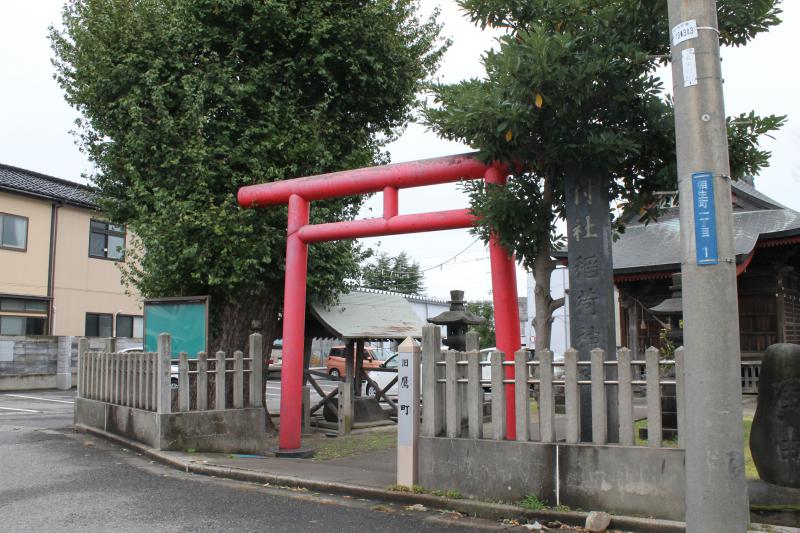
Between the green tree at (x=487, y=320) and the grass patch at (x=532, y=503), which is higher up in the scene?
the green tree at (x=487, y=320)

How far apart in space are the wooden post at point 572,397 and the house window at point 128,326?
26.0 m

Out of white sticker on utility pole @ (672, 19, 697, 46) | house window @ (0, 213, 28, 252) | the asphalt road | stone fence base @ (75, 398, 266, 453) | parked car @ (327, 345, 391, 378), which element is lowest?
the asphalt road

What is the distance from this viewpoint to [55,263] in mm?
25891

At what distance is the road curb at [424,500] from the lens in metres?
5.78

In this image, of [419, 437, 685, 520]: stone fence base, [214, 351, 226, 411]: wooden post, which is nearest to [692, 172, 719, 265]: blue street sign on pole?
[419, 437, 685, 520]: stone fence base

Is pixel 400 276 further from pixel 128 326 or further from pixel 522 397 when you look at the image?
pixel 522 397

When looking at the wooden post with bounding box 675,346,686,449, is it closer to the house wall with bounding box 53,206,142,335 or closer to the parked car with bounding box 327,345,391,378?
the house wall with bounding box 53,206,142,335

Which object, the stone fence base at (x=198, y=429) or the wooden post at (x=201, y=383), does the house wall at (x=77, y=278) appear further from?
the wooden post at (x=201, y=383)

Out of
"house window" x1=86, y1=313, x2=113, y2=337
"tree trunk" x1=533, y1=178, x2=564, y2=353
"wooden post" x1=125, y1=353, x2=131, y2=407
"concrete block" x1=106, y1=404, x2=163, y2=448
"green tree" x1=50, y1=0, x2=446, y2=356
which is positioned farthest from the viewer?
"house window" x1=86, y1=313, x2=113, y2=337

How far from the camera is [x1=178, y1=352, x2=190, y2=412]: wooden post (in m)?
9.94

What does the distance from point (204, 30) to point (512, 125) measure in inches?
291

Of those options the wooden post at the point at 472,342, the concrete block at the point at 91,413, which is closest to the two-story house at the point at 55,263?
the concrete block at the point at 91,413

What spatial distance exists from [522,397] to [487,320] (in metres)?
40.2

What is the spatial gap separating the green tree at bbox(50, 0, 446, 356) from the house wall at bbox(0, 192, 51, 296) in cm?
1345
